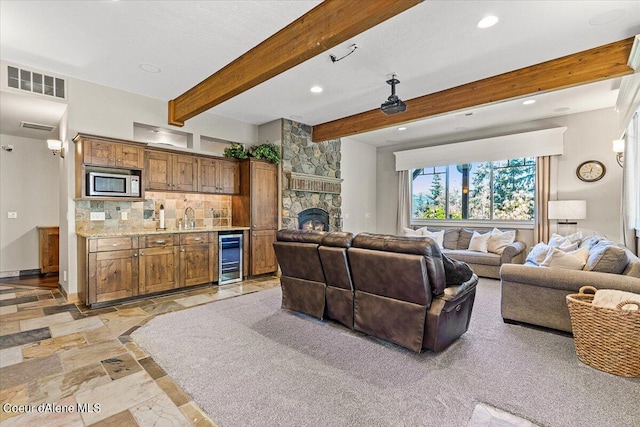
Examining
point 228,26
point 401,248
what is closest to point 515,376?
point 401,248

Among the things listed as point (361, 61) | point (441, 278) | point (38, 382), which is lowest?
point (38, 382)

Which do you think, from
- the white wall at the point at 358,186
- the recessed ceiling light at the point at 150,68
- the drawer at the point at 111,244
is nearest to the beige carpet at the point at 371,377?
the drawer at the point at 111,244

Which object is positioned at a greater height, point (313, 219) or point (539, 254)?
point (313, 219)

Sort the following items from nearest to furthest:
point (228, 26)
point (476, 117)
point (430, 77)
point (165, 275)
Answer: point (228, 26), point (430, 77), point (165, 275), point (476, 117)

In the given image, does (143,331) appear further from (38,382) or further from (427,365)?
(427,365)

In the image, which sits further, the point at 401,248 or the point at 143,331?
the point at 143,331

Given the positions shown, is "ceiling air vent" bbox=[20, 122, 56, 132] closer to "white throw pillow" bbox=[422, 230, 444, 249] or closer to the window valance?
the window valance

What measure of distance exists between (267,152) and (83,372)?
4.08m

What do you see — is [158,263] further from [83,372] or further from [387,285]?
[387,285]

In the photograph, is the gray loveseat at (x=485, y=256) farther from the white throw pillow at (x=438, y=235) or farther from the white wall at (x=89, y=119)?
the white wall at (x=89, y=119)

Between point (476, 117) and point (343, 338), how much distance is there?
4766 mm

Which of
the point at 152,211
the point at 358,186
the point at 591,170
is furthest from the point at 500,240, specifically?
the point at 152,211

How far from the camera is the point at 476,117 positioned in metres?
5.62

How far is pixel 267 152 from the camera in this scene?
560 cm
